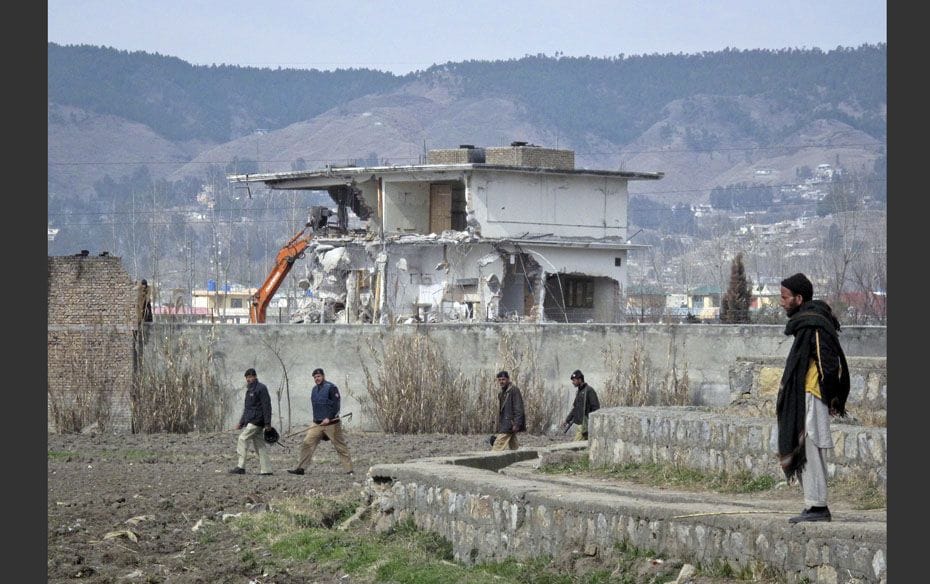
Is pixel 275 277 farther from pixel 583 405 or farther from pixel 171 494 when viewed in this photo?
pixel 171 494

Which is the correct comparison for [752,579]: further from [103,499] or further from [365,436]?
[365,436]

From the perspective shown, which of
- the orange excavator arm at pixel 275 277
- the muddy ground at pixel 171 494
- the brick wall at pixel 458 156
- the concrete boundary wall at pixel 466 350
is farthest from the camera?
the brick wall at pixel 458 156

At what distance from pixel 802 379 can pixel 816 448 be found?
48 centimetres

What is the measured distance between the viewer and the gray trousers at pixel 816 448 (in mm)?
10727

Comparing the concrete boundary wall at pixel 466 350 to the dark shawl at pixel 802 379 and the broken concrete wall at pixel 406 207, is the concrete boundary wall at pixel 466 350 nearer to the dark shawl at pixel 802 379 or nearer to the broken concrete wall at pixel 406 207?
the dark shawl at pixel 802 379

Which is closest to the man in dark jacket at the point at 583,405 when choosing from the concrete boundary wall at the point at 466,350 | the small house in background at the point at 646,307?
the concrete boundary wall at the point at 466,350

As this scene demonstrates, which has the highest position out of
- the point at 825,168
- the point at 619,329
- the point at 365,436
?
the point at 825,168

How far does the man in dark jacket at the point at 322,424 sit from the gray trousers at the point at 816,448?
12938 millimetres

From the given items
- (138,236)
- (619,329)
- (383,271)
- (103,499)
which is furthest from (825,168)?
(103,499)

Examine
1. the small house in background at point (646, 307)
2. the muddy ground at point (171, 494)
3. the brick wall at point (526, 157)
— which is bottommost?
the muddy ground at point (171, 494)

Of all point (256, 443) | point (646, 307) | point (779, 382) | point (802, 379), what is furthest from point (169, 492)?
point (646, 307)

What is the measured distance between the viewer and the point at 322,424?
912 inches

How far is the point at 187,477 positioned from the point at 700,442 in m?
9.57

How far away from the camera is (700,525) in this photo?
37.8 feet
